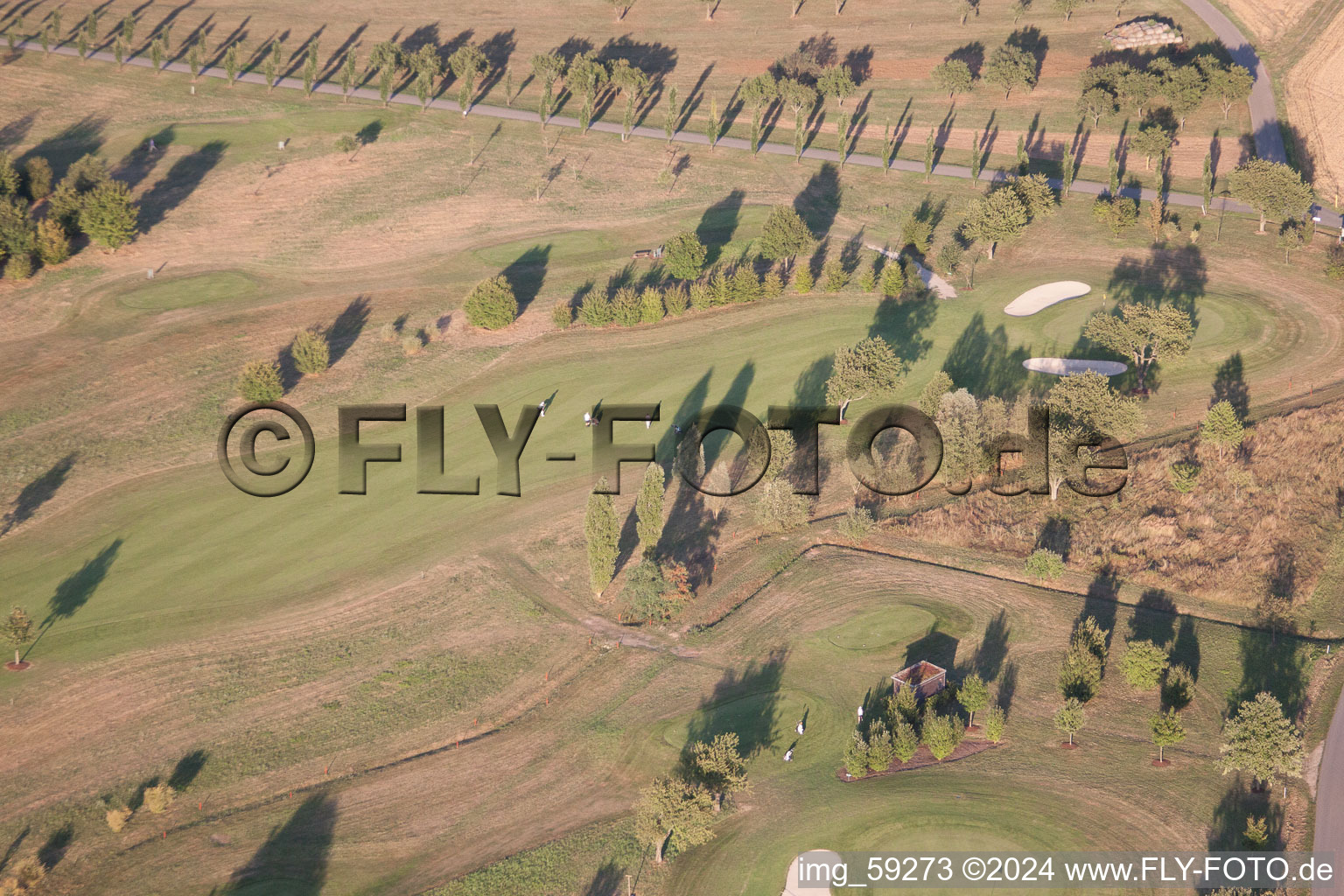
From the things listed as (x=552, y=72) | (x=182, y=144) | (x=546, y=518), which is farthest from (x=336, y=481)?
(x=552, y=72)

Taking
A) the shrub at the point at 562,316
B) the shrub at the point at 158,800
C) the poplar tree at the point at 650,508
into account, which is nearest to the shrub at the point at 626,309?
the shrub at the point at 562,316

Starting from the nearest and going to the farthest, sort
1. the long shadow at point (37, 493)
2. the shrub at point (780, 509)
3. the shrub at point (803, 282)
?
the long shadow at point (37, 493)
the shrub at point (780, 509)
the shrub at point (803, 282)

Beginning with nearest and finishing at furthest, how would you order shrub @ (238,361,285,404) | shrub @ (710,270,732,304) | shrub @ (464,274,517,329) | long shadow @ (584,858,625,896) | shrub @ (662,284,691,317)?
long shadow @ (584,858,625,896) → shrub @ (238,361,285,404) → shrub @ (464,274,517,329) → shrub @ (662,284,691,317) → shrub @ (710,270,732,304)

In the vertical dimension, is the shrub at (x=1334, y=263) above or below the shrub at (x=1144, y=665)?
above

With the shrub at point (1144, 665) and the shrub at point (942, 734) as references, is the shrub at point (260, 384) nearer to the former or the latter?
the shrub at point (942, 734)

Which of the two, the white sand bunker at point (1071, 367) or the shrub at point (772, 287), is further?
the shrub at point (772, 287)

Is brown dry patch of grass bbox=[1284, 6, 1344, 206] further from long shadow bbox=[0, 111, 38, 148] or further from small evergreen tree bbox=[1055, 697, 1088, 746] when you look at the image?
long shadow bbox=[0, 111, 38, 148]

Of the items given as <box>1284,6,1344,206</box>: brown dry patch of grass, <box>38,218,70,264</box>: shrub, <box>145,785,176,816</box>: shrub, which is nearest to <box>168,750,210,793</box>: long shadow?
<box>145,785,176,816</box>: shrub
